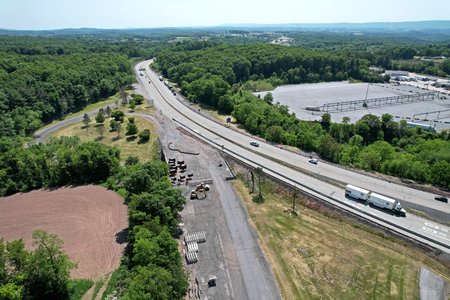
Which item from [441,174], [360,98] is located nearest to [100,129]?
[441,174]

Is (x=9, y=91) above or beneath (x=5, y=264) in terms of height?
above

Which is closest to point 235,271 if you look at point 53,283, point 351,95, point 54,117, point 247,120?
Answer: point 53,283

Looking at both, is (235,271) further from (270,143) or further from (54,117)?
(54,117)

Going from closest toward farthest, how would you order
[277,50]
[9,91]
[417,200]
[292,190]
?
[417,200]
[292,190]
[9,91]
[277,50]

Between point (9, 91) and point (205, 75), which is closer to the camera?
point (9, 91)

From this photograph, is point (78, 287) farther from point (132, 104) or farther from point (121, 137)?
point (132, 104)

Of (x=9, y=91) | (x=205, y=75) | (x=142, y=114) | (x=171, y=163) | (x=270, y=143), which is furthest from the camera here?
(x=205, y=75)
